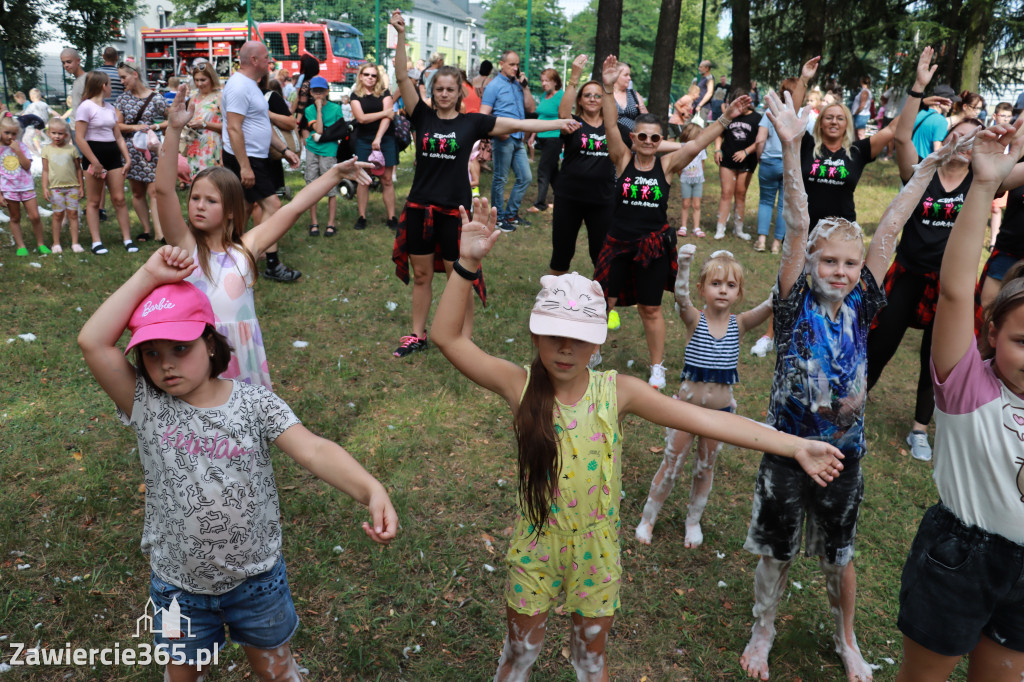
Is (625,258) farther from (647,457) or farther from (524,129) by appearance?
(647,457)

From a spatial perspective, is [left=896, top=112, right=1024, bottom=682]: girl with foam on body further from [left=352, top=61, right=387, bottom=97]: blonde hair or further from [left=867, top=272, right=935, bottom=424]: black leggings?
[left=352, top=61, right=387, bottom=97]: blonde hair

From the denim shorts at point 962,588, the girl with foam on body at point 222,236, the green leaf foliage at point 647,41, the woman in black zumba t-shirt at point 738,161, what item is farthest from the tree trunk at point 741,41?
the green leaf foliage at point 647,41

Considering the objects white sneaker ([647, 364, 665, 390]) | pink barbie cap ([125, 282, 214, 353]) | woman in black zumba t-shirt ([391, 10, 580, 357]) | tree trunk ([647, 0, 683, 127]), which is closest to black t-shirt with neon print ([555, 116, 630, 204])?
woman in black zumba t-shirt ([391, 10, 580, 357])

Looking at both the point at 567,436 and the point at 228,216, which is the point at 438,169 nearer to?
the point at 228,216

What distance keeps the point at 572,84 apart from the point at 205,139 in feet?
16.7

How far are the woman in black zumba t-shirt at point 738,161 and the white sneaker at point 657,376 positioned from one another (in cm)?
569

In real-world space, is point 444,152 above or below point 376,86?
below

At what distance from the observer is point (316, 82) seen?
414 inches

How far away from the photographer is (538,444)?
2469mm

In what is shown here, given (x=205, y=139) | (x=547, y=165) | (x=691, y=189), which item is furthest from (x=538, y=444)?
(x=547, y=165)

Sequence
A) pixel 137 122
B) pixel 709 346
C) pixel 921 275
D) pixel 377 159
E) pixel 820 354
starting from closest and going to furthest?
pixel 820 354, pixel 709 346, pixel 921 275, pixel 137 122, pixel 377 159

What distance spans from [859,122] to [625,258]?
48.8 ft

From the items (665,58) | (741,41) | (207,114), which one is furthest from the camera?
(741,41)

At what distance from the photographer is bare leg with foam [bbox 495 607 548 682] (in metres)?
2.66
